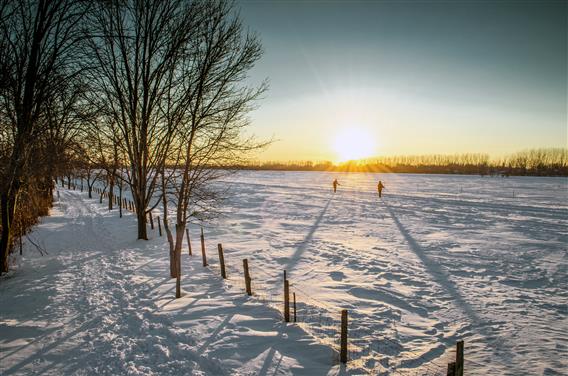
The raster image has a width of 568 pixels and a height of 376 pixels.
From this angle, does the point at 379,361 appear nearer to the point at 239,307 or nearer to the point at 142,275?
the point at 239,307

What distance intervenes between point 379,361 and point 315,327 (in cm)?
161

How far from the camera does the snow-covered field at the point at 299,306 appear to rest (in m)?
5.61

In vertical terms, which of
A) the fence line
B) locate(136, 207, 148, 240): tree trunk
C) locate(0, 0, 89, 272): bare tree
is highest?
locate(0, 0, 89, 272): bare tree

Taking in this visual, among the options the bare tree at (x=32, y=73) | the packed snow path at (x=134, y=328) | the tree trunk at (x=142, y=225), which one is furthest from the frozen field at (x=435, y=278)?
the bare tree at (x=32, y=73)

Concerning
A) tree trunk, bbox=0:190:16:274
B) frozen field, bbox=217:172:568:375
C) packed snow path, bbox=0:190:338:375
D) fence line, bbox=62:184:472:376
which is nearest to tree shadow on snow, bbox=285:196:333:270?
frozen field, bbox=217:172:568:375

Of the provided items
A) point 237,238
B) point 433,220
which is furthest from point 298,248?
point 433,220

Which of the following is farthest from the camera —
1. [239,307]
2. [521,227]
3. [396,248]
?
[521,227]

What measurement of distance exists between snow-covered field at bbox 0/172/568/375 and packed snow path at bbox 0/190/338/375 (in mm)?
32

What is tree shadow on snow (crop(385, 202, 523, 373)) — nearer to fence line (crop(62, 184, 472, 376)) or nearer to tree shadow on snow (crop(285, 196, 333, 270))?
fence line (crop(62, 184, 472, 376))

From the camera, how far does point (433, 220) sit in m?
21.0

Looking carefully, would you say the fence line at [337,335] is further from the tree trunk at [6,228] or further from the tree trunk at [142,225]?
the tree trunk at [142,225]

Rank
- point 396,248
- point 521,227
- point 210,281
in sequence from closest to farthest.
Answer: point 210,281 → point 396,248 → point 521,227

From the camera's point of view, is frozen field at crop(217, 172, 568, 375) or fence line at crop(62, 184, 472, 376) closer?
fence line at crop(62, 184, 472, 376)

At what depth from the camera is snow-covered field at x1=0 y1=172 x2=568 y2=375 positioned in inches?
221
